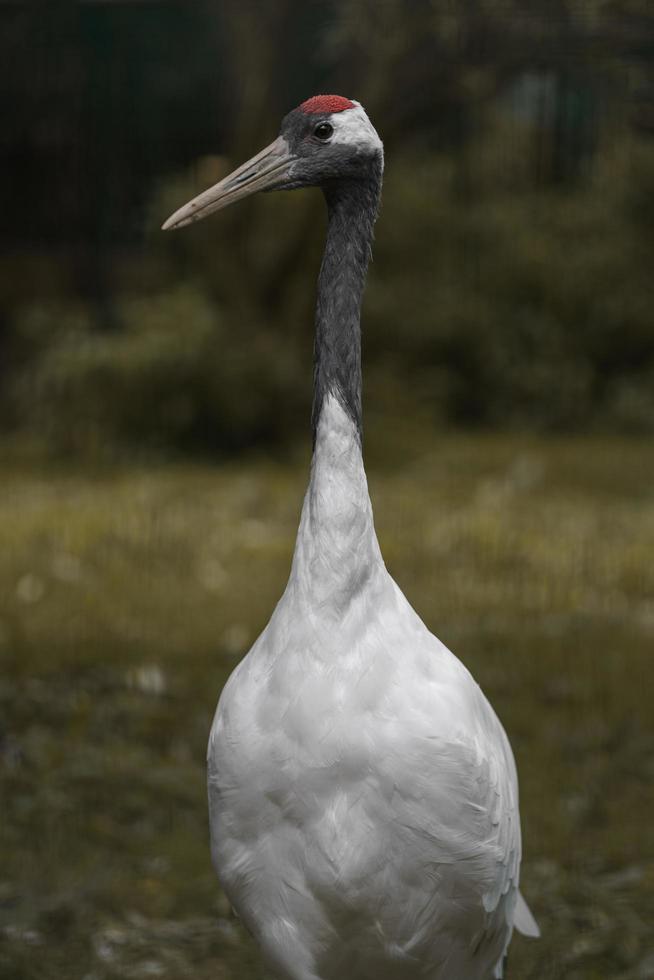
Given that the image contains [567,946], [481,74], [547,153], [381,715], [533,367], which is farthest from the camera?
[533,367]

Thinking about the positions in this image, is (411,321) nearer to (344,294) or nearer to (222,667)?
Result: (222,667)

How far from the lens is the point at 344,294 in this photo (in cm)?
236

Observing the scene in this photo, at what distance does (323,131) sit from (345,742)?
100 cm

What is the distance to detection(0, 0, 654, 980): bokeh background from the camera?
387cm

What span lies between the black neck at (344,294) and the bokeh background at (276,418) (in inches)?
55.9

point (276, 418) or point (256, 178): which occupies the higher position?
point (256, 178)

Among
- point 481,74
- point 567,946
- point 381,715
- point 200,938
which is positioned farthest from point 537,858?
point 481,74

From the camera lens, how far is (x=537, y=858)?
3.81m

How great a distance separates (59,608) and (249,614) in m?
0.73

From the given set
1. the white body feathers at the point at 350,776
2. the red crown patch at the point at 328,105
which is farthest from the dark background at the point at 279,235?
the white body feathers at the point at 350,776

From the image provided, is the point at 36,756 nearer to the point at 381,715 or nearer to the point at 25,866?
the point at 25,866

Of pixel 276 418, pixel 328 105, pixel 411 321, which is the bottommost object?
pixel 276 418

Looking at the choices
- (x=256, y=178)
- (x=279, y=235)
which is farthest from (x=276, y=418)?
(x=256, y=178)

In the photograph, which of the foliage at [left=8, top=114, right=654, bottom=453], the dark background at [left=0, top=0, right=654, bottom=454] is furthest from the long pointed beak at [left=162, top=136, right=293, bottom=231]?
the foliage at [left=8, top=114, right=654, bottom=453]
